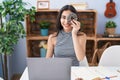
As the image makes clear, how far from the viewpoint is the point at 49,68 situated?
123 centimetres

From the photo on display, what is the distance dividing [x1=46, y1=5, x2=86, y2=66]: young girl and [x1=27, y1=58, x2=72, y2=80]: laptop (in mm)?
617

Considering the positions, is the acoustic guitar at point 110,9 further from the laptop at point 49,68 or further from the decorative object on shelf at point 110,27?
the laptop at point 49,68

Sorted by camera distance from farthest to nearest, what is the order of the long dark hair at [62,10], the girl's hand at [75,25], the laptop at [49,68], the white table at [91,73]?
the long dark hair at [62,10] → the girl's hand at [75,25] → the white table at [91,73] → the laptop at [49,68]

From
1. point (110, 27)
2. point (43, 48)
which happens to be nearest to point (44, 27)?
point (43, 48)

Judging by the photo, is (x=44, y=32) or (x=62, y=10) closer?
(x=62, y=10)

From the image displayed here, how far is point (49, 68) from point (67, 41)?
0.76 m

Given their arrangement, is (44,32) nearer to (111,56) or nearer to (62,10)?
(62,10)

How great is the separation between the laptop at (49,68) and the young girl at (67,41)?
2.02 feet

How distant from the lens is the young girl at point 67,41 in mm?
1852

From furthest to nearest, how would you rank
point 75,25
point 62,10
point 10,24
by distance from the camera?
point 10,24
point 62,10
point 75,25

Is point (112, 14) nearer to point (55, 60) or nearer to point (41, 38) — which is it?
point (41, 38)

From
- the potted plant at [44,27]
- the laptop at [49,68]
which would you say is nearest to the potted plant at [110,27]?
the potted plant at [44,27]

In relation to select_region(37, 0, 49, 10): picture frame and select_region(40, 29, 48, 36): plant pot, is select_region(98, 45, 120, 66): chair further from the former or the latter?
select_region(37, 0, 49, 10): picture frame

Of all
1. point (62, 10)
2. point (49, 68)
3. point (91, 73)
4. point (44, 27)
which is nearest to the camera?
point (49, 68)
